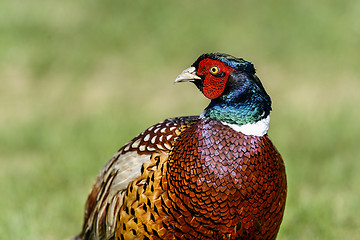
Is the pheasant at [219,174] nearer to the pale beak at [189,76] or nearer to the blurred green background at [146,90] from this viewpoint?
the pale beak at [189,76]

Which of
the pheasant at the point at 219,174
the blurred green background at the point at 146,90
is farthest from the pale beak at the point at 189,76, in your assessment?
the blurred green background at the point at 146,90

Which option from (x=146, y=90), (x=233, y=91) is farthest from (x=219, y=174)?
(x=146, y=90)

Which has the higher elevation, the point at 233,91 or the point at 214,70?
the point at 214,70

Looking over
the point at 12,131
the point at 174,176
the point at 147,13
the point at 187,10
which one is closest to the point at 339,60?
the point at 187,10

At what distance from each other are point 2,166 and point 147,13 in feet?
14.1

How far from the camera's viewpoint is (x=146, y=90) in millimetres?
7898

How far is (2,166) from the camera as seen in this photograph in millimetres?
5750

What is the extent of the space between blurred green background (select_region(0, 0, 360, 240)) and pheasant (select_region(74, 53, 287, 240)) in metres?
1.65

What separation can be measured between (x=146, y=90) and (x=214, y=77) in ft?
17.3

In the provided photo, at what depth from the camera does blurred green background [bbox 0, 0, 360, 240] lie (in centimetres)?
470

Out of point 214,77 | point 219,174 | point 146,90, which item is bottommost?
point 219,174

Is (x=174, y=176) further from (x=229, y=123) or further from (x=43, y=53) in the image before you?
(x=43, y=53)

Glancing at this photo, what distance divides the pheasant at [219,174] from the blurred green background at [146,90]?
1652 mm

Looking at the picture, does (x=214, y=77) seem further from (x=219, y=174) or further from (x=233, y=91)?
(x=219, y=174)
